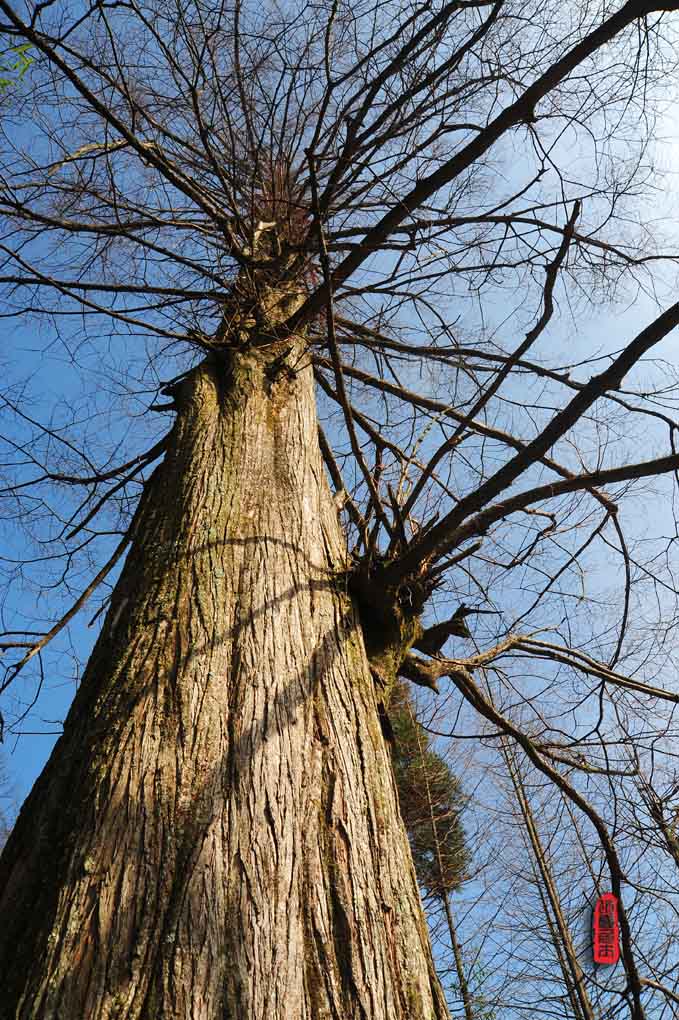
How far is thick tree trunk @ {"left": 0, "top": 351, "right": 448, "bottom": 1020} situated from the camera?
3.90 ft

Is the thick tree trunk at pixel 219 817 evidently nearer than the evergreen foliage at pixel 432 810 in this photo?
Yes

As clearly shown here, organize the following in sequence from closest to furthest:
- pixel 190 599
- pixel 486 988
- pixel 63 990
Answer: pixel 63 990, pixel 190 599, pixel 486 988

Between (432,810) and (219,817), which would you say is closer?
(219,817)

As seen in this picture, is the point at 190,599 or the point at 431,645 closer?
the point at 190,599

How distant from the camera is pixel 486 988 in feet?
19.9

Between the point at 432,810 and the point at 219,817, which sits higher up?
the point at 432,810

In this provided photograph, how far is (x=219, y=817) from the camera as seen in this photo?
137cm

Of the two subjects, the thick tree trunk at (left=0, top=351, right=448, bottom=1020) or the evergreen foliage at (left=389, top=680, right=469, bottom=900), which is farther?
the evergreen foliage at (left=389, top=680, right=469, bottom=900)

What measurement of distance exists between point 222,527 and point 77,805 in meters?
0.82

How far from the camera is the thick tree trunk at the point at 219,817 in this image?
1.19 m

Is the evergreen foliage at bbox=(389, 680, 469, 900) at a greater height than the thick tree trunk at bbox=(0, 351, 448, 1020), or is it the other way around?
the evergreen foliage at bbox=(389, 680, 469, 900)

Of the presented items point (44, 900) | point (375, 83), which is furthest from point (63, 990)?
point (375, 83)

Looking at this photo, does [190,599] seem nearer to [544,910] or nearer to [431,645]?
[431,645]

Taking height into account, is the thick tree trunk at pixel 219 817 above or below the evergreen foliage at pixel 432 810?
below
